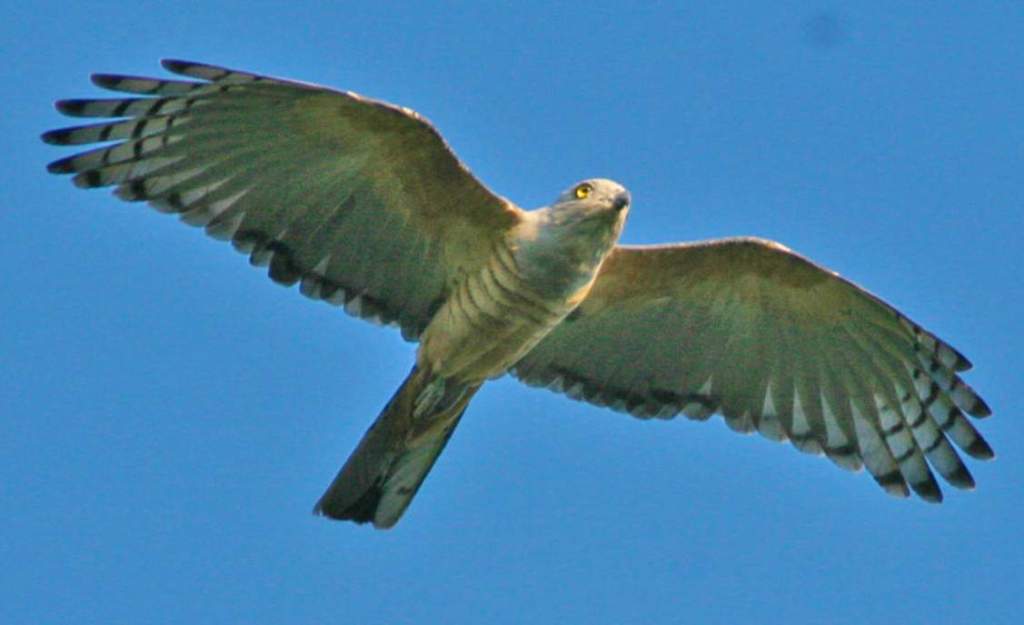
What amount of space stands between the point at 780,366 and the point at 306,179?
320 centimetres

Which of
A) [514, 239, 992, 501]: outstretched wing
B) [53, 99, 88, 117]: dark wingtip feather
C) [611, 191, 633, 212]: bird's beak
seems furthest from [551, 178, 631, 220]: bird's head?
[53, 99, 88, 117]: dark wingtip feather

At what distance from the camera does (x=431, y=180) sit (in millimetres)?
12398

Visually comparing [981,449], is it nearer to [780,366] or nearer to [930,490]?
[930,490]

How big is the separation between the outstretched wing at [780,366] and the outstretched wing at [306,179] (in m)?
1.03

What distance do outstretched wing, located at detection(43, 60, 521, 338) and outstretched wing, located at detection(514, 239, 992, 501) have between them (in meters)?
1.03

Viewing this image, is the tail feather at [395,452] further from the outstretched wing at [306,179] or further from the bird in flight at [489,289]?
the outstretched wing at [306,179]

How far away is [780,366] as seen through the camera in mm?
13617

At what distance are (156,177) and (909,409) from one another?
15.7ft

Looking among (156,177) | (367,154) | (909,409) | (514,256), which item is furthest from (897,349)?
(156,177)

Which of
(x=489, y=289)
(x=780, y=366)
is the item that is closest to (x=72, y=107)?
(x=489, y=289)

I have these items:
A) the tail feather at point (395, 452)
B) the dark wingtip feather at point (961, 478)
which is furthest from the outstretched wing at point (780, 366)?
the tail feather at point (395, 452)

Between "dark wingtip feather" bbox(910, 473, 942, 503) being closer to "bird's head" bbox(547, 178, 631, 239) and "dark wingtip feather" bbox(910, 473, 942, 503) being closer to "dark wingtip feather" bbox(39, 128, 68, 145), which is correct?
"bird's head" bbox(547, 178, 631, 239)

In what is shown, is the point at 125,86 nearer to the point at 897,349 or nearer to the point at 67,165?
the point at 67,165

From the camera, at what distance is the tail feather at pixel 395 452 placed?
12539 millimetres
